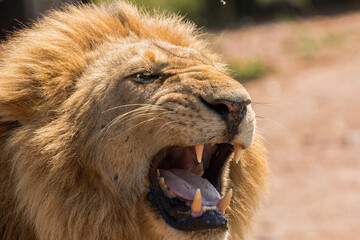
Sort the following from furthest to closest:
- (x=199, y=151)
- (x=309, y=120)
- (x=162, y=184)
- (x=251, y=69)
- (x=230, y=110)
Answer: (x=251, y=69), (x=309, y=120), (x=162, y=184), (x=199, y=151), (x=230, y=110)

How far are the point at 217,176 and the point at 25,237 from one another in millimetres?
920

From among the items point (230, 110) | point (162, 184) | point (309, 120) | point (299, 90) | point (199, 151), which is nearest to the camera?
point (230, 110)

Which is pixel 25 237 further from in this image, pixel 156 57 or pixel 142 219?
pixel 156 57

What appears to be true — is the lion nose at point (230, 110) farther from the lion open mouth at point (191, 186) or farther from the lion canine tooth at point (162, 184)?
the lion canine tooth at point (162, 184)

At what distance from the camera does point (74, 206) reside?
290cm

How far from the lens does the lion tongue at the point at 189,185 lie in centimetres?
296

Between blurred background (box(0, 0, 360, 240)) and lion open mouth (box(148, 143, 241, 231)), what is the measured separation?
19.6 inches

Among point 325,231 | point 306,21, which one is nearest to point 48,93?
point 325,231

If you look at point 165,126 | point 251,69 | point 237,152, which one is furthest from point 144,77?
point 251,69

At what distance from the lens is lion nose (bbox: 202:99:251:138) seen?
277cm

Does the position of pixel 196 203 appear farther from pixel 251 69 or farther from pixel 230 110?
pixel 251 69

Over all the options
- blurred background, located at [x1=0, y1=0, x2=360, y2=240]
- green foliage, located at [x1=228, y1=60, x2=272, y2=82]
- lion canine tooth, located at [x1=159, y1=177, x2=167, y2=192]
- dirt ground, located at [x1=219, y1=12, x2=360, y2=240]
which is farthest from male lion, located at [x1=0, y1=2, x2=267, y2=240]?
green foliage, located at [x1=228, y1=60, x2=272, y2=82]

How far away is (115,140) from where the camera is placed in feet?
9.66

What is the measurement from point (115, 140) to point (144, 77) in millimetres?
322
